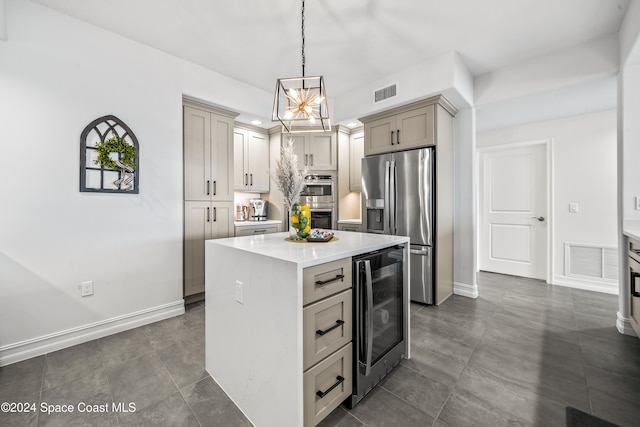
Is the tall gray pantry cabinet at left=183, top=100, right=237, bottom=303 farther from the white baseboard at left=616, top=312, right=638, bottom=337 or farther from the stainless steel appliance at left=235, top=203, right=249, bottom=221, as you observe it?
the white baseboard at left=616, top=312, right=638, bottom=337

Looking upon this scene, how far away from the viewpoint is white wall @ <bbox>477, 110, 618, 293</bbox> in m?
3.47

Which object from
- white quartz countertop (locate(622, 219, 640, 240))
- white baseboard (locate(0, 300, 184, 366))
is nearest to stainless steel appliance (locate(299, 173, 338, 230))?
white baseboard (locate(0, 300, 184, 366))

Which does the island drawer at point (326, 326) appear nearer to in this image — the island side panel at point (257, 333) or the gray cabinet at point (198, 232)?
the island side panel at point (257, 333)

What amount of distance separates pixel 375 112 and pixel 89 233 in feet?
10.9

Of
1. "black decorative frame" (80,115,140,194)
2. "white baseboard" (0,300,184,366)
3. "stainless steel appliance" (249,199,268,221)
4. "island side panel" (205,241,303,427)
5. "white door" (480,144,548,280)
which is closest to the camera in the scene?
"island side panel" (205,241,303,427)

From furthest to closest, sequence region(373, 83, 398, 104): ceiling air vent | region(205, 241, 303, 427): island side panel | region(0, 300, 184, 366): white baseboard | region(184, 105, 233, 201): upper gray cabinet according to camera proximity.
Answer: region(373, 83, 398, 104): ceiling air vent
region(184, 105, 233, 201): upper gray cabinet
region(0, 300, 184, 366): white baseboard
region(205, 241, 303, 427): island side panel

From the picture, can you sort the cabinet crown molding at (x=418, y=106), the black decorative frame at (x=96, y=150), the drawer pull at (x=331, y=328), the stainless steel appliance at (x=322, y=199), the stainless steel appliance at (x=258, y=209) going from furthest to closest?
the stainless steel appliance at (x=258, y=209) → the stainless steel appliance at (x=322, y=199) → the cabinet crown molding at (x=418, y=106) → the black decorative frame at (x=96, y=150) → the drawer pull at (x=331, y=328)

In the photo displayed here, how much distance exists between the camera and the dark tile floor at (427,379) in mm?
1468

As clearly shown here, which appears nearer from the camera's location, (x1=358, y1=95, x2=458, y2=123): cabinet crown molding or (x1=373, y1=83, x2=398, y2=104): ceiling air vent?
(x1=358, y1=95, x2=458, y2=123): cabinet crown molding

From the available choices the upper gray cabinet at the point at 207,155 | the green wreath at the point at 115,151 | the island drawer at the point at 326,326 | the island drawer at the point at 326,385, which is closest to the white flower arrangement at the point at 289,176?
the island drawer at the point at 326,326

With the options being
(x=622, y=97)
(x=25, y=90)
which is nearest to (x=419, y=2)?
(x=622, y=97)

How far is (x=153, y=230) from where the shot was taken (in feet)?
8.89

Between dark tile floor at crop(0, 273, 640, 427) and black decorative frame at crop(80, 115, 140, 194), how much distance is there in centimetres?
135

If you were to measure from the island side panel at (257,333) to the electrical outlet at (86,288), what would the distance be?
4.47 feet
